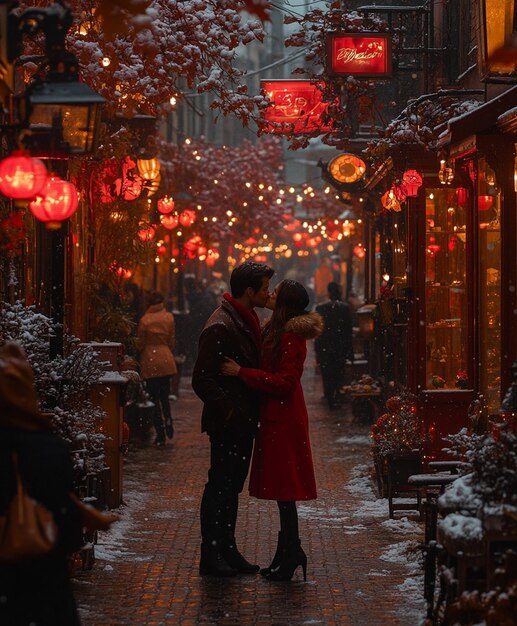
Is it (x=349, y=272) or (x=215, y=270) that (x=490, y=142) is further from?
(x=215, y=270)

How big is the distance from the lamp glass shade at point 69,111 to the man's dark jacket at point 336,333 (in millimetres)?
13206

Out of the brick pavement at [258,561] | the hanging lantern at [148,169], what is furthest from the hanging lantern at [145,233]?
the brick pavement at [258,561]

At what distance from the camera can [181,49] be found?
13312mm

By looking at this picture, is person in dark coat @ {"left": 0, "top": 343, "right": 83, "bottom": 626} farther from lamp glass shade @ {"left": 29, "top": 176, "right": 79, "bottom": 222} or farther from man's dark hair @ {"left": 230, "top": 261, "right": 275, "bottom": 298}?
lamp glass shade @ {"left": 29, "top": 176, "right": 79, "bottom": 222}

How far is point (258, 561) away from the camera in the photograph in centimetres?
1038

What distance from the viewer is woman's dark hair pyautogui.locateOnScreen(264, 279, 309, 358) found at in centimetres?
962

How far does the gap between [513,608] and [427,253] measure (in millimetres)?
8387

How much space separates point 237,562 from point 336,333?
13905mm

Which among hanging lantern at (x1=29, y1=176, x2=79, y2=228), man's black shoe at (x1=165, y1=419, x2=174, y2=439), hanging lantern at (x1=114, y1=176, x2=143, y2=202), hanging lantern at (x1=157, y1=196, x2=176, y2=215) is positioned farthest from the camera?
hanging lantern at (x1=157, y1=196, x2=176, y2=215)

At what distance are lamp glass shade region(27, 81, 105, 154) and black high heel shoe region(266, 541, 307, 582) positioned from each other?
3303 mm

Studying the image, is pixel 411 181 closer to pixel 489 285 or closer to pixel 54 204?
pixel 489 285


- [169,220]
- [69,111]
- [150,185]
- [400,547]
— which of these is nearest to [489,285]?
[400,547]

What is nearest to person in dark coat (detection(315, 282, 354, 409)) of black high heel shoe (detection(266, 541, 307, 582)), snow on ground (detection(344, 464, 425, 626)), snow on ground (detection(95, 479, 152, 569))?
snow on ground (detection(344, 464, 425, 626))

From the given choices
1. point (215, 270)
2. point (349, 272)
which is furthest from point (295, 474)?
point (215, 270)
